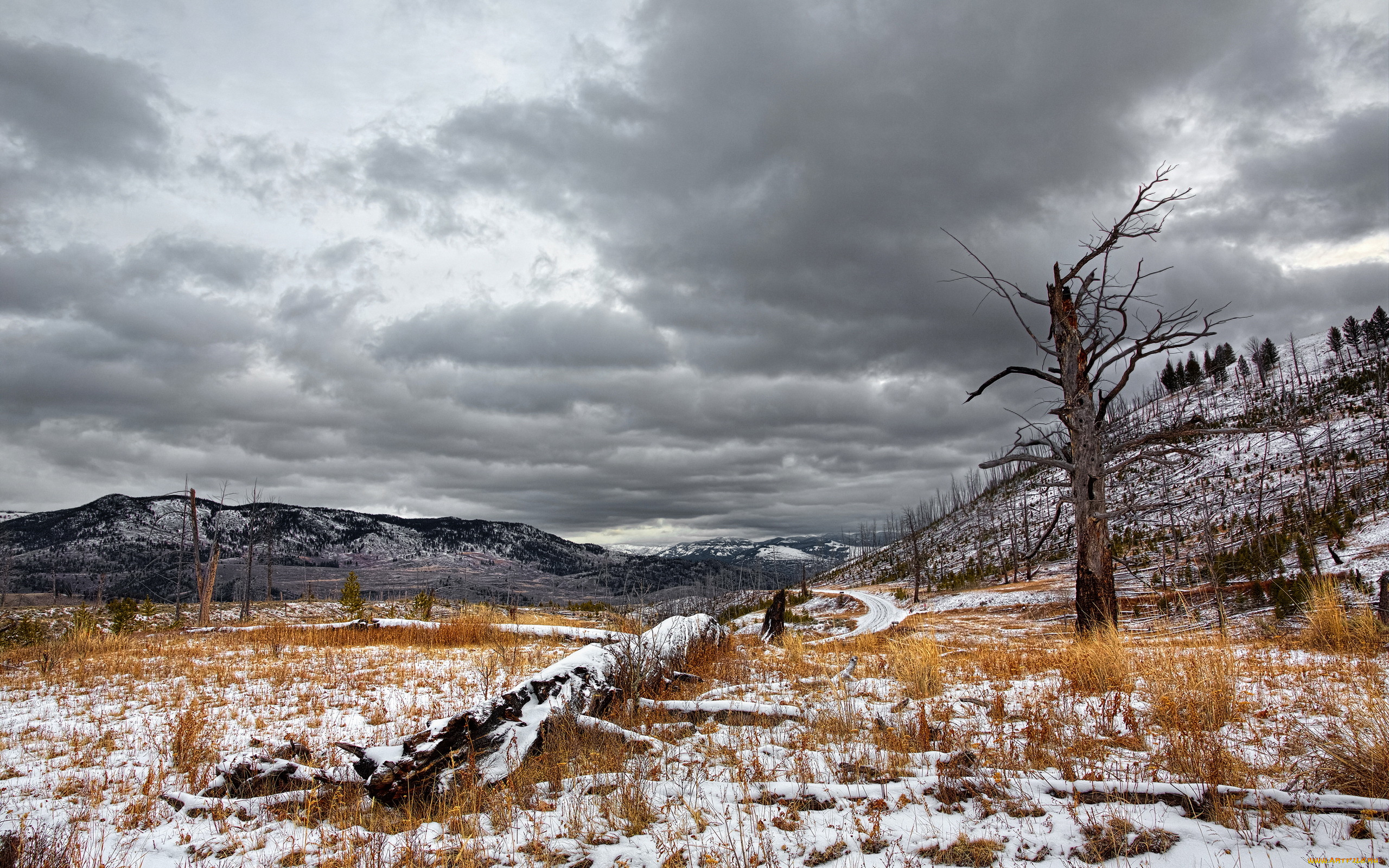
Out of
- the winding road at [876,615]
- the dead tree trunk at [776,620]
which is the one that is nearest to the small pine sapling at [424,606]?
the dead tree trunk at [776,620]

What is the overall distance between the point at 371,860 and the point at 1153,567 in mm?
58403

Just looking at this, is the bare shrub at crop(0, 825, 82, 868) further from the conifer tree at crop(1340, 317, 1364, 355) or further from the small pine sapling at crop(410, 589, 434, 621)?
the conifer tree at crop(1340, 317, 1364, 355)

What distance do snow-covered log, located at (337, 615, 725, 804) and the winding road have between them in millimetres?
17391

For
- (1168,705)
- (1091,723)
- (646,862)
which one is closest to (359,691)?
(646,862)

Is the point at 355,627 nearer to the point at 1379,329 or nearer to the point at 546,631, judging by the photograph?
the point at 546,631

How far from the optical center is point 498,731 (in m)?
5.67

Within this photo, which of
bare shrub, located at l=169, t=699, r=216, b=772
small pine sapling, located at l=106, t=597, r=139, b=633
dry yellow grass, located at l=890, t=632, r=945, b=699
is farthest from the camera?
small pine sapling, located at l=106, t=597, r=139, b=633

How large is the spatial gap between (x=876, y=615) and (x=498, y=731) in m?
46.8

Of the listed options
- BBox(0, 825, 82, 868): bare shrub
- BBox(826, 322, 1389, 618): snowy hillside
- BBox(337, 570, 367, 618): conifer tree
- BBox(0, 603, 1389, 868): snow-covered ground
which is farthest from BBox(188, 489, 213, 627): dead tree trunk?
BBox(826, 322, 1389, 618): snowy hillside

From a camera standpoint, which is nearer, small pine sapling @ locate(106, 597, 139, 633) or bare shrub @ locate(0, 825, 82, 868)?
bare shrub @ locate(0, 825, 82, 868)

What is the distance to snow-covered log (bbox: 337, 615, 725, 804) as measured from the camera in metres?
5.02

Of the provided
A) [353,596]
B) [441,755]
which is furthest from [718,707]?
[353,596]

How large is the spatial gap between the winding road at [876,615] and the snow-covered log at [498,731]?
17391 millimetres

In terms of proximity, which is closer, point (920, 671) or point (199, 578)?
point (920, 671)
